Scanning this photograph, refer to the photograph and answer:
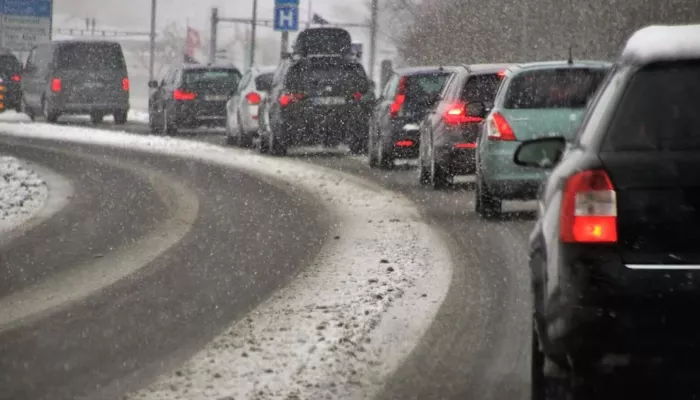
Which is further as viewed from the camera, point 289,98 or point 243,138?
point 243,138

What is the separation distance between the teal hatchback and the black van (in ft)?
92.1

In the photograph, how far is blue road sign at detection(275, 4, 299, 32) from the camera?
1921 inches

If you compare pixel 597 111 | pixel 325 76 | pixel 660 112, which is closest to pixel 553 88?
pixel 597 111

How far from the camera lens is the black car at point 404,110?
78.1 ft

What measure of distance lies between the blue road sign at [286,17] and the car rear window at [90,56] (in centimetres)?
629

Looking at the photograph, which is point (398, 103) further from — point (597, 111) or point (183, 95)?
point (597, 111)

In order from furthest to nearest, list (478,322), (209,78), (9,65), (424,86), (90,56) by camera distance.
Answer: (9,65)
(90,56)
(209,78)
(424,86)
(478,322)

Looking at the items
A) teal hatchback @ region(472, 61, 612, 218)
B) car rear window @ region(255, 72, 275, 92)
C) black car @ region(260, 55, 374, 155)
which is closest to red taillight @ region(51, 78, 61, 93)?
car rear window @ region(255, 72, 275, 92)

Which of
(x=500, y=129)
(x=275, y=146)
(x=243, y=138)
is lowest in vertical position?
(x=243, y=138)

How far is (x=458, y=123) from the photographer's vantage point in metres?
19.3

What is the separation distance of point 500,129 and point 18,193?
695 cm

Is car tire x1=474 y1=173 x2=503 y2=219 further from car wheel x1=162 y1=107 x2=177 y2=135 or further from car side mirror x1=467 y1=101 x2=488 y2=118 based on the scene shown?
car wheel x1=162 y1=107 x2=177 y2=135

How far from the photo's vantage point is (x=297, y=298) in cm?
1048

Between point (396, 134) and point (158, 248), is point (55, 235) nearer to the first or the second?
point (158, 248)
